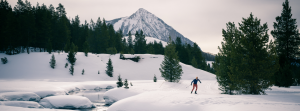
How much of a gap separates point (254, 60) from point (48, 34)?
53047mm

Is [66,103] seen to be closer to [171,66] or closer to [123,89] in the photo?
[123,89]

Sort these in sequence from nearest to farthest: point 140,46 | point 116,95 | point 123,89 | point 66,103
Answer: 1. point 66,103
2. point 116,95
3. point 123,89
4. point 140,46

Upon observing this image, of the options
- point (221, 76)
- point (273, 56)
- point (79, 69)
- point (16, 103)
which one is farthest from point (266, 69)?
point (79, 69)

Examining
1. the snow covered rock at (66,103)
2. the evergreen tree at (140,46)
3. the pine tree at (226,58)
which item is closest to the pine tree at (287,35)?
the pine tree at (226,58)

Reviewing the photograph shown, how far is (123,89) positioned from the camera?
61.0 feet

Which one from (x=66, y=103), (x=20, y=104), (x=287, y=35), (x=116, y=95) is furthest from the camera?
(x=287, y=35)

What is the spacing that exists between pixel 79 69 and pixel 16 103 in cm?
2678

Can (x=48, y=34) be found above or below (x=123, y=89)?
above

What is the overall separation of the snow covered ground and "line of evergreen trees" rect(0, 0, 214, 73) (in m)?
4.13

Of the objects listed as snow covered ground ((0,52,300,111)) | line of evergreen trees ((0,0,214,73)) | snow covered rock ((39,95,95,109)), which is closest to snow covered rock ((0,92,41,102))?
snow covered ground ((0,52,300,111))

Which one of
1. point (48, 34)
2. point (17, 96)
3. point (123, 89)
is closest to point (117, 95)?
point (123, 89)

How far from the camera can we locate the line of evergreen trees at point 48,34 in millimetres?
39844

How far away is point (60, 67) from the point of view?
37.9 meters

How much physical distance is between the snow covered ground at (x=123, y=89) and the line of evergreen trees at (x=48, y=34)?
4.13m
